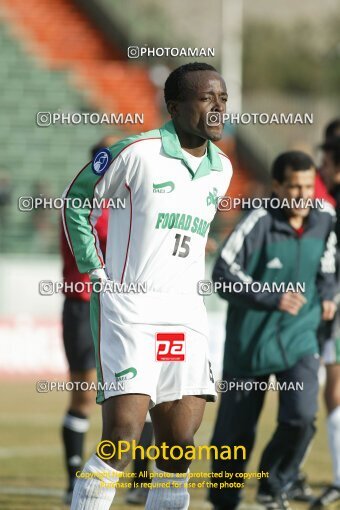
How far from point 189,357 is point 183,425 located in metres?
0.29

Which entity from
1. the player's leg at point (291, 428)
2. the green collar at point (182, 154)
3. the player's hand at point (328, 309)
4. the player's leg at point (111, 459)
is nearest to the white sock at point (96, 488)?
the player's leg at point (111, 459)

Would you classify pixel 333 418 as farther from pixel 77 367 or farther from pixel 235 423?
pixel 77 367

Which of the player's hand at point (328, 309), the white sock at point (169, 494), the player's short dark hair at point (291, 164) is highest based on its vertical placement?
the player's short dark hair at point (291, 164)

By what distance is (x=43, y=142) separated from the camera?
2217 cm

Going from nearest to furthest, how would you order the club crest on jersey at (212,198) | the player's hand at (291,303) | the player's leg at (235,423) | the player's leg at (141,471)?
the club crest on jersey at (212,198) → the player's hand at (291,303) → the player's leg at (235,423) → the player's leg at (141,471)

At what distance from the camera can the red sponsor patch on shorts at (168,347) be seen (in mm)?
5137

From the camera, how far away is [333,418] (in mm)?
8180

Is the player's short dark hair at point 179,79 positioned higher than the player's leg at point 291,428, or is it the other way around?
the player's short dark hair at point 179,79

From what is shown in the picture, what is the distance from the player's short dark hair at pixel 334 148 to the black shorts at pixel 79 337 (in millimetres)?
1962

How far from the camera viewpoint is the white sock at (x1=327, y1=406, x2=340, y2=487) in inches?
308

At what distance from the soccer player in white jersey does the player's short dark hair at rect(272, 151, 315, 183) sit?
1787 millimetres

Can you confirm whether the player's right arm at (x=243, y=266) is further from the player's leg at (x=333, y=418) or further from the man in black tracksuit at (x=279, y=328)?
the player's leg at (x=333, y=418)

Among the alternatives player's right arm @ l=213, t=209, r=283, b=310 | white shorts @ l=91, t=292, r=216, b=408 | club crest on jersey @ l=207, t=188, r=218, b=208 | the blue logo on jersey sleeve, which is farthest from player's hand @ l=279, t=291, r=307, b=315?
the blue logo on jersey sleeve

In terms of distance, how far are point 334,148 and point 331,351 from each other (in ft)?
4.55
